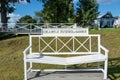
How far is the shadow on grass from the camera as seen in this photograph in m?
8.40

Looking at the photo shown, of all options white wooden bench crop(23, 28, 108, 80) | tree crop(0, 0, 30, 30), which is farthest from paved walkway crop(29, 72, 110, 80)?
tree crop(0, 0, 30, 30)

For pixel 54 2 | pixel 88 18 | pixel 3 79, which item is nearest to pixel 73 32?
pixel 3 79

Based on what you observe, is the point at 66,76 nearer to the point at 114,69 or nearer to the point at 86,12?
the point at 114,69

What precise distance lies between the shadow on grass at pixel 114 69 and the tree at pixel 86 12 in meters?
24.4

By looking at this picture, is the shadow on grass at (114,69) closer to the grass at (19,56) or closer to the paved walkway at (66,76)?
the grass at (19,56)

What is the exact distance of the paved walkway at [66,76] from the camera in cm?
775

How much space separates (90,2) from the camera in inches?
1441

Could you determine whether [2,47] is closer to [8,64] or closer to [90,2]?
[8,64]

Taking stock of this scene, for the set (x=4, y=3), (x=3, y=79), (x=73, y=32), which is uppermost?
(x=4, y=3)

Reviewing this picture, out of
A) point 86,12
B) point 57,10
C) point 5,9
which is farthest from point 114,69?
point 86,12

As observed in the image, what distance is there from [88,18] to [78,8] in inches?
68.9

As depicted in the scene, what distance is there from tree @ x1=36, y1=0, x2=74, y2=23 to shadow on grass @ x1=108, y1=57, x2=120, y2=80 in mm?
19526

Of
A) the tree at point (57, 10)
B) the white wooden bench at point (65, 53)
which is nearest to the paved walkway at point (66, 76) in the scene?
the white wooden bench at point (65, 53)

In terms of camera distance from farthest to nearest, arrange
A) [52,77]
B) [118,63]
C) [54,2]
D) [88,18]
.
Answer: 1. [88,18]
2. [54,2]
3. [118,63]
4. [52,77]
